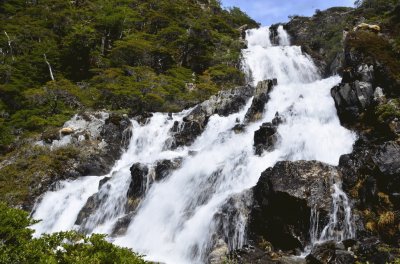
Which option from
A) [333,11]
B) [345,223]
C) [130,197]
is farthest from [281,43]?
[345,223]

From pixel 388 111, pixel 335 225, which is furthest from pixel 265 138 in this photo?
pixel 335 225

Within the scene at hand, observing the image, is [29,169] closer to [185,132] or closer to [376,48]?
[185,132]

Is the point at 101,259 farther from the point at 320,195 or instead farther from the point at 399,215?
the point at 399,215

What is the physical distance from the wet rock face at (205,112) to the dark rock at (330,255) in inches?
600

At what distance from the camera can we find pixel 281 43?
45500mm

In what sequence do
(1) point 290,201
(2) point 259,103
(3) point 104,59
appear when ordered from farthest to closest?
(3) point 104,59, (2) point 259,103, (1) point 290,201

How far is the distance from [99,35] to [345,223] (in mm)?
37196

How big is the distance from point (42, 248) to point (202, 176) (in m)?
11.9

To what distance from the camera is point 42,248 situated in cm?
781

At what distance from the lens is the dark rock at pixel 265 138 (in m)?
20.5

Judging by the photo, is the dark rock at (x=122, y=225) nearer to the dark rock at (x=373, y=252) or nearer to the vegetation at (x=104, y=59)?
the dark rock at (x=373, y=252)

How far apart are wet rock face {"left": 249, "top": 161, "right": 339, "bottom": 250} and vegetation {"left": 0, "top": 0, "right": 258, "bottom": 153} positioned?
1847cm

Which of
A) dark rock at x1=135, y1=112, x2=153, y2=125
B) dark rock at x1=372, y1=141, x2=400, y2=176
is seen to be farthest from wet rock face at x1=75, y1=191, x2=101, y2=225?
dark rock at x1=372, y1=141, x2=400, y2=176

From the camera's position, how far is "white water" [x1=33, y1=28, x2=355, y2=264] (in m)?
15.8
